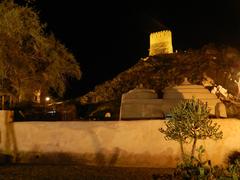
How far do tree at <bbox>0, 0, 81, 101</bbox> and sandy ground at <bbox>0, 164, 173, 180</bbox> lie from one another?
626cm

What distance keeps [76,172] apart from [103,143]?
1792 millimetres

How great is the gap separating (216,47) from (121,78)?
16958 millimetres

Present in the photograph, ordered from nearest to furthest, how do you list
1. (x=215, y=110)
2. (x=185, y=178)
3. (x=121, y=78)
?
1. (x=185, y=178)
2. (x=215, y=110)
3. (x=121, y=78)

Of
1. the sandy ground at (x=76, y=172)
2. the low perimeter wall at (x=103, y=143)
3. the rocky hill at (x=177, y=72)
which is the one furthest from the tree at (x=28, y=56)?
the rocky hill at (x=177, y=72)

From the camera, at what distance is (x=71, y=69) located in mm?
21953

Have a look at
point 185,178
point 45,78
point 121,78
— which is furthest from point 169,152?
point 121,78

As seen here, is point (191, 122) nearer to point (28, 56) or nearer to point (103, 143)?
point (103, 143)

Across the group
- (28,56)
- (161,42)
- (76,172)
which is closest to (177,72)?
(161,42)

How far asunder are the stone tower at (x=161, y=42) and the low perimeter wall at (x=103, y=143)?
61.7m

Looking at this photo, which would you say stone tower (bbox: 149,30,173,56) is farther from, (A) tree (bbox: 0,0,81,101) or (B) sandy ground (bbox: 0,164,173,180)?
(B) sandy ground (bbox: 0,164,173,180)

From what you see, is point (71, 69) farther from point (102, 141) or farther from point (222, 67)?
point (222, 67)

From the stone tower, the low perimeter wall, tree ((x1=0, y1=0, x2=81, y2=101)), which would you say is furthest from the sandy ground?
the stone tower

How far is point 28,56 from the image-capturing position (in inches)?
736

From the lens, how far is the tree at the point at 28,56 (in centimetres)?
1648
